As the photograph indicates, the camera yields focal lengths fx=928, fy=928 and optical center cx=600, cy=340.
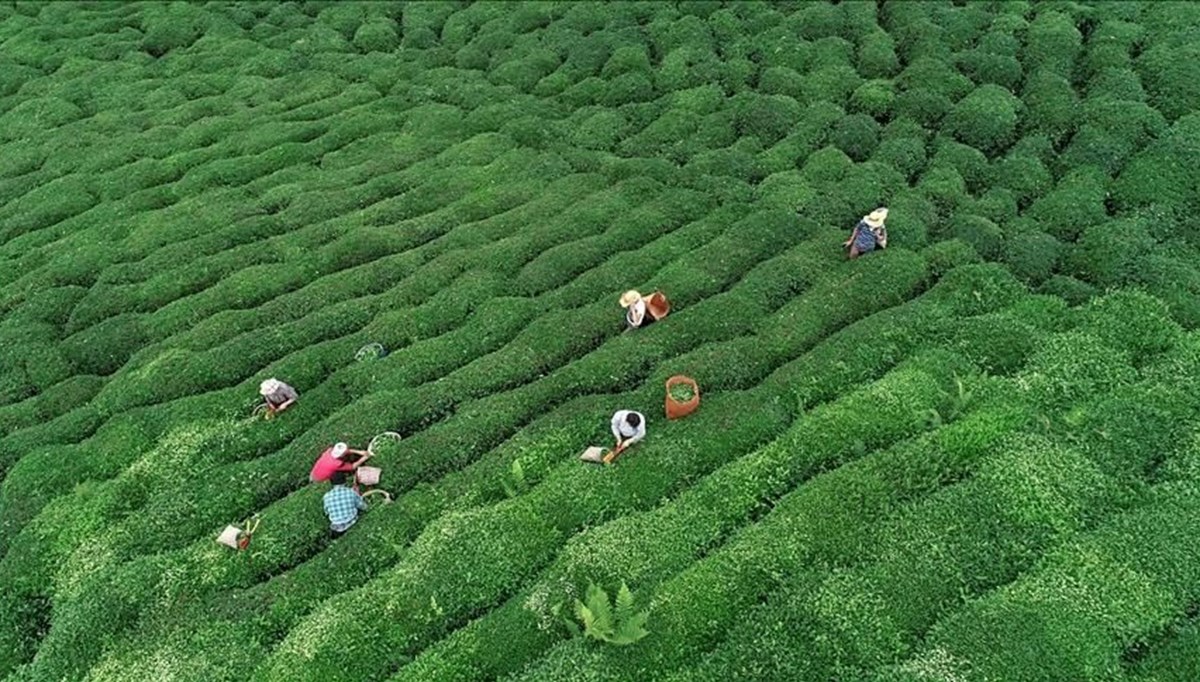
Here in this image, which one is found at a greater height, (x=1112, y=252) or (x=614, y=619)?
(x=1112, y=252)

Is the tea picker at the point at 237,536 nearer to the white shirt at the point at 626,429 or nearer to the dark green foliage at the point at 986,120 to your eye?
the white shirt at the point at 626,429

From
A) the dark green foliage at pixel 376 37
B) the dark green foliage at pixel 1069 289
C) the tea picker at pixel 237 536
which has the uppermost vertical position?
the dark green foliage at pixel 376 37

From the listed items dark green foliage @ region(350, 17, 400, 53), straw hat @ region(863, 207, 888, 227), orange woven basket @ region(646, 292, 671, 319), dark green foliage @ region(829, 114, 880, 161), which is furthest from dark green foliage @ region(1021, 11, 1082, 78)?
dark green foliage @ region(350, 17, 400, 53)

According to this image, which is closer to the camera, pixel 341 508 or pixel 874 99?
pixel 341 508

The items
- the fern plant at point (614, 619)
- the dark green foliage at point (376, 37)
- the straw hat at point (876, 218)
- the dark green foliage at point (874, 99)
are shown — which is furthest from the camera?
the dark green foliage at point (376, 37)

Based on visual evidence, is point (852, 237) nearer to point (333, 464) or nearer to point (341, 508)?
point (333, 464)

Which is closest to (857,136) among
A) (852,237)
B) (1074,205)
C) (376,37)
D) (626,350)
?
(852,237)

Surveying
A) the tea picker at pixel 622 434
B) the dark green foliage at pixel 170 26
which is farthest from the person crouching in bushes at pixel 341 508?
the dark green foliage at pixel 170 26
